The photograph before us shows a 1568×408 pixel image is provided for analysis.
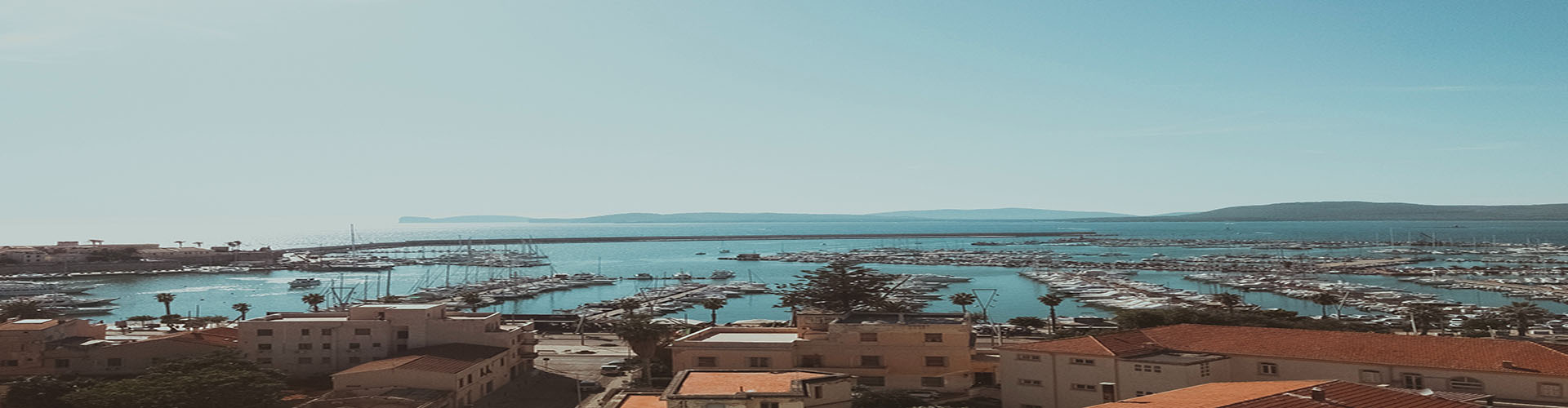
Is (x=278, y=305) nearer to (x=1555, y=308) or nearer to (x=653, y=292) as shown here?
(x=653, y=292)

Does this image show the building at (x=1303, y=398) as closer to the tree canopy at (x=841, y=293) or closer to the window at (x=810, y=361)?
the window at (x=810, y=361)

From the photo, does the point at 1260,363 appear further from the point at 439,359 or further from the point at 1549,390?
the point at 439,359

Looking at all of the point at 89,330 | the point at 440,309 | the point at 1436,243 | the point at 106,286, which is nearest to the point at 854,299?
the point at 440,309

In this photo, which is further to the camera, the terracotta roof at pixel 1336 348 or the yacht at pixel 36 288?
the yacht at pixel 36 288

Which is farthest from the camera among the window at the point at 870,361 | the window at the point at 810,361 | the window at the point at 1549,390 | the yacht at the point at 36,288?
the yacht at the point at 36,288

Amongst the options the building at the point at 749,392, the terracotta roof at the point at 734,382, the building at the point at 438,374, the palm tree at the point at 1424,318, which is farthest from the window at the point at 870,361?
the palm tree at the point at 1424,318

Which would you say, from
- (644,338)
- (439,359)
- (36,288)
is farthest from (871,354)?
(36,288)
